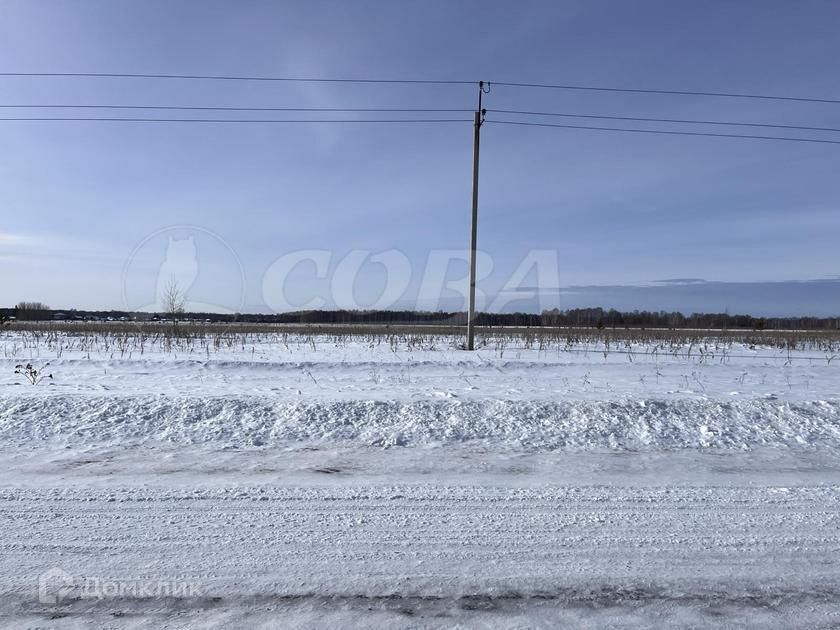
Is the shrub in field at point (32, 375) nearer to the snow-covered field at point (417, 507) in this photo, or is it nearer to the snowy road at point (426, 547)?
the snow-covered field at point (417, 507)

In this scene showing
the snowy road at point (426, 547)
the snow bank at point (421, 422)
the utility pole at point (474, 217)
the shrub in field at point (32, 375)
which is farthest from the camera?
the utility pole at point (474, 217)

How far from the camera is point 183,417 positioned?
291 inches

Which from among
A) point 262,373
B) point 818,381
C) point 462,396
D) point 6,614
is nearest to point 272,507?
point 6,614

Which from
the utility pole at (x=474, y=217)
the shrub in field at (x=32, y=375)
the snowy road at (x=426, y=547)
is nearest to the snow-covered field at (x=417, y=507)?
the snowy road at (x=426, y=547)

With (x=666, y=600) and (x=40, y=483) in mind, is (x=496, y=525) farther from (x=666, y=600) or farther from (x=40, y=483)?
(x=40, y=483)

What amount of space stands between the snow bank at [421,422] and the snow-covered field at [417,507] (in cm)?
4

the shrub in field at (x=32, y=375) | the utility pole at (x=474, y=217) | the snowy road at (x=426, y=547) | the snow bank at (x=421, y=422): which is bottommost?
the snowy road at (x=426, y=547)

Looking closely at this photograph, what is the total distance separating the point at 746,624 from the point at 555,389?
23.2 ft

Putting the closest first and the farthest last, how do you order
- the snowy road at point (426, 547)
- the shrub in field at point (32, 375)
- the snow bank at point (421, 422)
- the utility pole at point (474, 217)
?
the snowy road at point (426, 547) < the snow bank at point (421, 422) < the shrub in field at point (32, 375) < the utility pole at point (474, 217)

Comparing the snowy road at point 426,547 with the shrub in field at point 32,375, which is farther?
the shrub in field at point 32,375

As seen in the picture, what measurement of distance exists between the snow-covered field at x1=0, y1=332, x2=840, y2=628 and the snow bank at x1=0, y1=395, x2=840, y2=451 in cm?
4

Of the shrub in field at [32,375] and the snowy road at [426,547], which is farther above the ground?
the shrub in field at [32,375]

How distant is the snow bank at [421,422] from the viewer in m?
6.78

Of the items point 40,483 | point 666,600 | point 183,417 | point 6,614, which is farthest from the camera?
point 183,417
